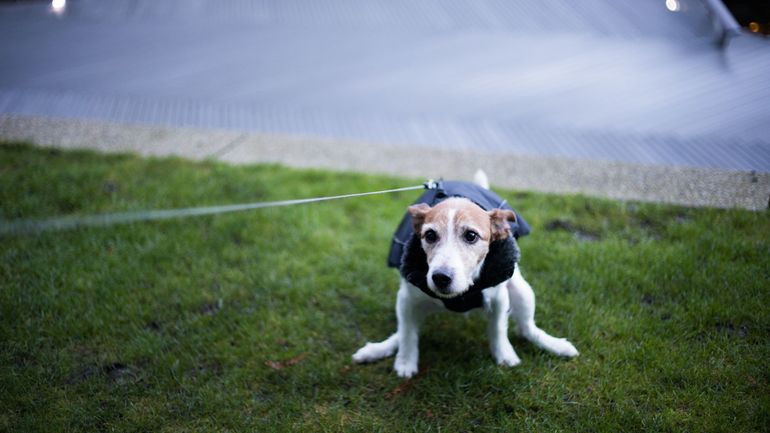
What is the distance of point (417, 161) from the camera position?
539 centimetres

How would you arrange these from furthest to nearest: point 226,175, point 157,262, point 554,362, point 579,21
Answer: point 579,21 → point 226,175 → point 157,262 → point 554,362

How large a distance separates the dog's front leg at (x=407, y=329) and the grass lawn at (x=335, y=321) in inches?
3.3

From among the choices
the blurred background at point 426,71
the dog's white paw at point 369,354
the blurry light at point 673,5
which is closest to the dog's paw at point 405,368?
the dog's white paw at point 369,354

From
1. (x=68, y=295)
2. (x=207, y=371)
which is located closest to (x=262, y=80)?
(x=68, y=295)

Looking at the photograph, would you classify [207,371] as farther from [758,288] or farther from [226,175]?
[758,288]

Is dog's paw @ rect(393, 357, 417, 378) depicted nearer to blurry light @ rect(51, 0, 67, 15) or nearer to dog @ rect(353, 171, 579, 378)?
dog @ rect(353, 171, 579, 378)

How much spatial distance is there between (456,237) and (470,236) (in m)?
0.07

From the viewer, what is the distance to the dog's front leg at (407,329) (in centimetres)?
314

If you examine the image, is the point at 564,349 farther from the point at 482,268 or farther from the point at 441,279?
the point at 441,279

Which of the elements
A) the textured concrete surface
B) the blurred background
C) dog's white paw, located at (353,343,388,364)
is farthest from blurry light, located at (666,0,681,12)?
dog's white paw, located at (353,343,388,364)

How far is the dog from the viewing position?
2.73 metres

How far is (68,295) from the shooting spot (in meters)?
3.88

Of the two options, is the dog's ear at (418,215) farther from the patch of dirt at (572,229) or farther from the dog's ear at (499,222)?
the patch of dirt at (572,229)

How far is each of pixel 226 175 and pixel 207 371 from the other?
223cm
